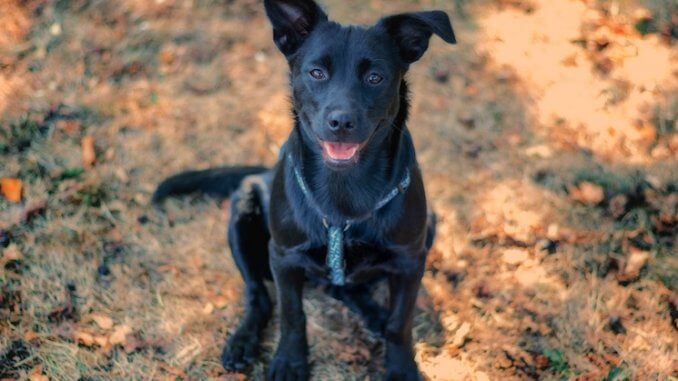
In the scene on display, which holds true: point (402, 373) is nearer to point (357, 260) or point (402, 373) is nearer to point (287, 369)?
point (287, 369)

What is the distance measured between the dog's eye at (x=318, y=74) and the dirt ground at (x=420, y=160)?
158cm

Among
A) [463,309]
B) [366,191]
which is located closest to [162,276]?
[366,191]

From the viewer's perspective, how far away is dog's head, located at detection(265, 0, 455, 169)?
2.59 meters

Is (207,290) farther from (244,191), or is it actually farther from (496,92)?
(496,92)

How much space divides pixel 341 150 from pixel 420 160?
2.12 meters

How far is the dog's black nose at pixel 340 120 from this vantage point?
98.3 inches

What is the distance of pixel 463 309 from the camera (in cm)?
371

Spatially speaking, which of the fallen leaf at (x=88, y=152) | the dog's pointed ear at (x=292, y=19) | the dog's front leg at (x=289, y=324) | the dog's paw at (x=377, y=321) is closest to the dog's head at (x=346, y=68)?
the dog's pointed ear at (x=292, y=19)

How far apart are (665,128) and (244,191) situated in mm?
3369

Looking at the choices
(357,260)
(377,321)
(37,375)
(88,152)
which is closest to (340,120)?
(357,260)

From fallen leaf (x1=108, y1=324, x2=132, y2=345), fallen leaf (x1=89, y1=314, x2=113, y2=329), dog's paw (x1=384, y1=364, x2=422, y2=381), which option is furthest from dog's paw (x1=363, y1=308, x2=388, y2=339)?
fallen leaf (x1=89, y1=314, x2=113, y2=329)

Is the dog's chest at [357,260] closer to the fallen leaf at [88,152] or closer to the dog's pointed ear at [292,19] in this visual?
the dog's pointed ear at [292,19]

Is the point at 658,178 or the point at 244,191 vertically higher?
the point at 244,191

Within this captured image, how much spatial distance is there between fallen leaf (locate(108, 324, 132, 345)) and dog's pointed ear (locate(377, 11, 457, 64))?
2225 mm
